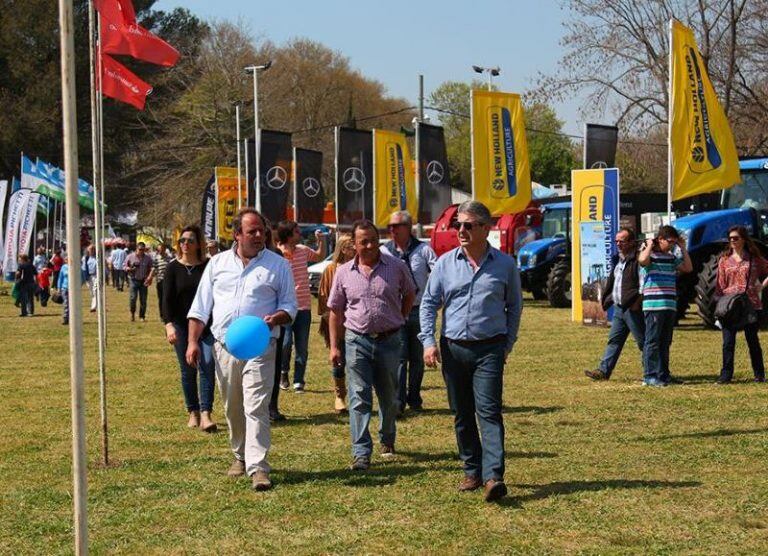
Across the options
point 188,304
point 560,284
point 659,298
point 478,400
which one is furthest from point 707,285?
point 478,400

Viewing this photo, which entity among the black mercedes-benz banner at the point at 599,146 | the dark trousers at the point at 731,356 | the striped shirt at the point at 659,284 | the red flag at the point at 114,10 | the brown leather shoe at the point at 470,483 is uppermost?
the black mercedes-benz banner at the point at 599,146

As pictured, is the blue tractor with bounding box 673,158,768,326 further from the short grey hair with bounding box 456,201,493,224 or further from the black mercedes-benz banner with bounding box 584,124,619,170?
the short grey hair with bounding box 456,201,493,224

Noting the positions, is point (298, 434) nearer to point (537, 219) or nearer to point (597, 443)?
point (597, 443)

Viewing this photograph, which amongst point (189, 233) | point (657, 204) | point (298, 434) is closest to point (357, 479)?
point (298, 434)

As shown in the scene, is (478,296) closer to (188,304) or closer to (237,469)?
(237,469)

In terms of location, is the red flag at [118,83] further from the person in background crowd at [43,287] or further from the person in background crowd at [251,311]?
the person in background crowd at [43,287]

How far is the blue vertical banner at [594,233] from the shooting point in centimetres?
2273

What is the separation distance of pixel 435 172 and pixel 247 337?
91.5 ft

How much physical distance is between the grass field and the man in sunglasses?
279 mm

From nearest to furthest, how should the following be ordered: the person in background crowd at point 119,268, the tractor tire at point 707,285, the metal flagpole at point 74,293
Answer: the metal flagpole at point 74,293, the tractor tire at point 707,285, the person in background crowd at point 119,268

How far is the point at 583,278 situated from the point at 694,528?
16.8 metres

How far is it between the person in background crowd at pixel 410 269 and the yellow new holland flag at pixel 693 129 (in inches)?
351

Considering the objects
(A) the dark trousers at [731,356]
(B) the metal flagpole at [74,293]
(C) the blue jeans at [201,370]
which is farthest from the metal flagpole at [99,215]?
(A) the dark trousers at [731,356]

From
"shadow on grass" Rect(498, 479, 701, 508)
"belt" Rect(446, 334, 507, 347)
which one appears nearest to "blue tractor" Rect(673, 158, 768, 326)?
"shadow on grass" Rect(498, 479, 701, 508)
